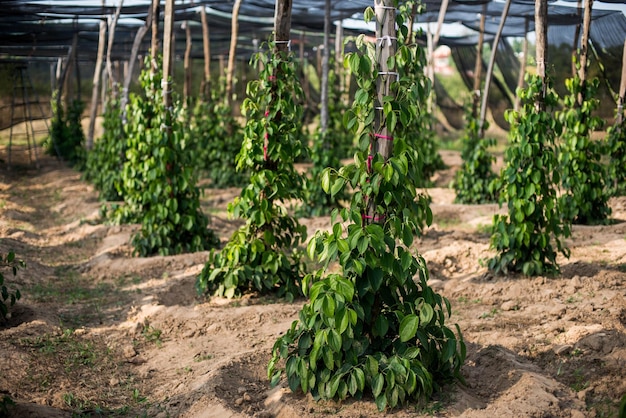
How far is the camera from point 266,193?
5488 mm

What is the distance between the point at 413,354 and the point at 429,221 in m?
0.66

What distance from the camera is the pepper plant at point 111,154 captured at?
9133 mm

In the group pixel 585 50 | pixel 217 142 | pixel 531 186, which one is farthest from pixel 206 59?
pixel 531 186

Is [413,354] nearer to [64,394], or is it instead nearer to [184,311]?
[64,394]

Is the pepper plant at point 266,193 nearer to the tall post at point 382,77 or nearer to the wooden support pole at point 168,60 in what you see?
the wooden support pole at point 168,60

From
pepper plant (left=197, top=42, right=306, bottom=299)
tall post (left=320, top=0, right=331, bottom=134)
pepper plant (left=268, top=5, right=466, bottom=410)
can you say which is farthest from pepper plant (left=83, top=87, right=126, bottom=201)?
pepper plant (left=268, top=5, right=466, bottom=410)

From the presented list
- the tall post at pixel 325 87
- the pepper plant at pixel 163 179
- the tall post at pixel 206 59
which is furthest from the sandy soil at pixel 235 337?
the tall post at pixel 206 59

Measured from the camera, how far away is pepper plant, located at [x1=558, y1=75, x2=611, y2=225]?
755cm

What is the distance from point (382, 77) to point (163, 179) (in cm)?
366

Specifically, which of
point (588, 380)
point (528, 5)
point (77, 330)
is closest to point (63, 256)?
point (77, 330)

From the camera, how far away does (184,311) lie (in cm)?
534

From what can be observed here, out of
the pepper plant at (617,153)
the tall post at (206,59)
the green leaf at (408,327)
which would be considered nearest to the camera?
the green leaf at (408,327)

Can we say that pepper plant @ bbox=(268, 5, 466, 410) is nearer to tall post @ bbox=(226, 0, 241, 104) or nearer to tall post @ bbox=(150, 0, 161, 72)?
tall post @ bbox=(150, 0, 161, 72)

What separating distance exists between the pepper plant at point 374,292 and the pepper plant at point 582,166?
14.6 feet
